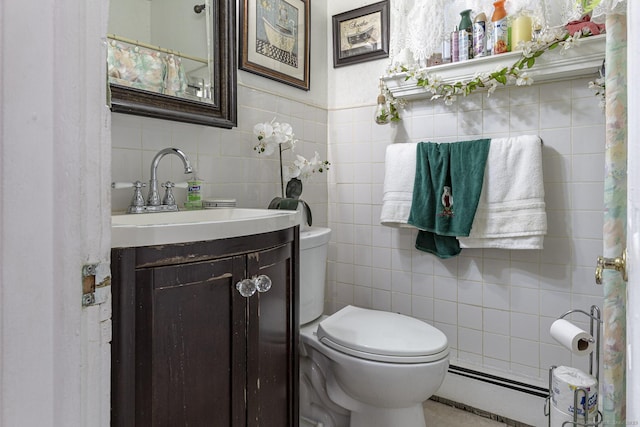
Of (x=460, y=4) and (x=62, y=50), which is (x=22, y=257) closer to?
(x=62, y=50)

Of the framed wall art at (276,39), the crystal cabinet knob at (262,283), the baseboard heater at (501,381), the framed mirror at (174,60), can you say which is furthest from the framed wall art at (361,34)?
the baseboard heater at (501,381)

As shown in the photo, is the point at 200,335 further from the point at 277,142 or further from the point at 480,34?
the point at 480,34

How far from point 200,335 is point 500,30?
1580mm

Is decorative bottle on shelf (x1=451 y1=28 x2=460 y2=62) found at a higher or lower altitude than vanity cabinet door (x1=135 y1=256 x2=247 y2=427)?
higher

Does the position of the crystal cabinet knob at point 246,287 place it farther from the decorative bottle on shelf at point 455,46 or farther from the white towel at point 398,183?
the decorative bottle on shelf at point 455,46

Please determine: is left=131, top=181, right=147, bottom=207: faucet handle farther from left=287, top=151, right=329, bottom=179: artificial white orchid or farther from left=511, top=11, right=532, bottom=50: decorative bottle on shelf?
left=511, top=11, right=532, bottom=50: decorative bottle on shelf

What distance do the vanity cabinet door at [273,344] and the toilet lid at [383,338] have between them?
25 centimetres

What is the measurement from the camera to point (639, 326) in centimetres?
43

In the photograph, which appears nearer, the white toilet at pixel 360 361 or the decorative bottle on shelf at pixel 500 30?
the white toilet at pixel 360 361

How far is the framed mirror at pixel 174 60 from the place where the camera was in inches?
48.3

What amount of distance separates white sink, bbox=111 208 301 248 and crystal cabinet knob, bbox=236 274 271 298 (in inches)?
4.5

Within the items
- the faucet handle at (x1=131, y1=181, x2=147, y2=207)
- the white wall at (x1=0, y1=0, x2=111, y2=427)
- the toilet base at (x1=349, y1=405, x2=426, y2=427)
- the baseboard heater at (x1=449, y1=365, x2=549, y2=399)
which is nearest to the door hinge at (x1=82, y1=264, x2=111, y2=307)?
the white wall at (x1=0, y1=0, x2=111, y2=427)

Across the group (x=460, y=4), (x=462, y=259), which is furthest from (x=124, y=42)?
(x=462, y=259)

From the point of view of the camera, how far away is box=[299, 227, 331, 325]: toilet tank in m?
1.47
